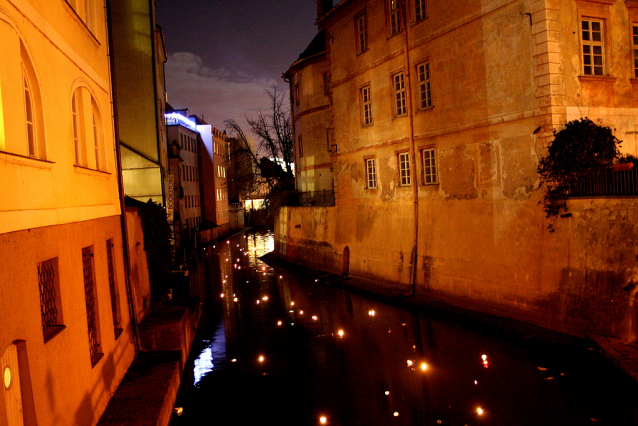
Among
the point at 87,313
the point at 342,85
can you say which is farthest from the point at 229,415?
the point at 342,85

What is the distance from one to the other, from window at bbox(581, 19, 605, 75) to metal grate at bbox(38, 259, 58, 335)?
14600mm

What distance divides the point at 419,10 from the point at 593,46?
6645 mm

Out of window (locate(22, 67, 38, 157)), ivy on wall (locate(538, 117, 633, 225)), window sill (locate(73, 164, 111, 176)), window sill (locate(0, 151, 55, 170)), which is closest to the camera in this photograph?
window sill (locate(0, 151, 55, 170))

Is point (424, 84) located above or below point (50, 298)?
above

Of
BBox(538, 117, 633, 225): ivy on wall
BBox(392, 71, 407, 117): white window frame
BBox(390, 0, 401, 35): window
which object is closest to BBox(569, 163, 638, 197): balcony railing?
BBox(538, 117, 633, 225): ivy on wall

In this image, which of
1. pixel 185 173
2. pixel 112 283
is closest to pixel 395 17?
pixel 112 283

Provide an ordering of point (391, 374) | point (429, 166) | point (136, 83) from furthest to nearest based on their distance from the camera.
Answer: point (429, 166)
point (136, 83)
point (391, 374)

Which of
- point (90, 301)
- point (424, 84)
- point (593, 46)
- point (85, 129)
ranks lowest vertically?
point (90, 301)

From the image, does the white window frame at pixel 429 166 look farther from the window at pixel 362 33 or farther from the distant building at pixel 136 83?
the distant building at pixel 136 83

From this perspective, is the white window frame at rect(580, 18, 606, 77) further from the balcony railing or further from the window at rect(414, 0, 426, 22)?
the window at rect(414, 0, 426, 22)

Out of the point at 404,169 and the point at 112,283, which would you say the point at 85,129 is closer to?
the point at 112,283

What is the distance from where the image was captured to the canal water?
9.57m

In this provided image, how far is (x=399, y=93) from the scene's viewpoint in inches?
822

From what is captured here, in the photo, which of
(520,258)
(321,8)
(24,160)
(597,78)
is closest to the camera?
(24,160)
